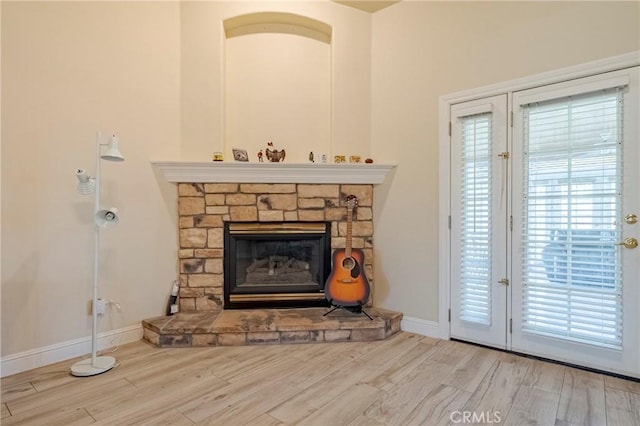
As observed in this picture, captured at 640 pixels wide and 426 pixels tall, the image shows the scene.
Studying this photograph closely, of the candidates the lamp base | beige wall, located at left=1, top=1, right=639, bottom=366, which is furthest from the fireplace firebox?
the lamp base

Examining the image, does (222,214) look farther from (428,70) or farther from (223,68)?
(428,70)

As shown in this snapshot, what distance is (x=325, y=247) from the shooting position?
313 centimetres

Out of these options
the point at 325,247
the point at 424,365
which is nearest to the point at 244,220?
the point at 325,247

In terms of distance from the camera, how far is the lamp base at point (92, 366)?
6.84 ft

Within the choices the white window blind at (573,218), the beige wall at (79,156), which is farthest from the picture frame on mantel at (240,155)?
the white window blind at (573,218)

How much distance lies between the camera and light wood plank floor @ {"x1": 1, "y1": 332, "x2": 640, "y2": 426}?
1669mm

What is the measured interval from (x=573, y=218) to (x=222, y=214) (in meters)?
2.70

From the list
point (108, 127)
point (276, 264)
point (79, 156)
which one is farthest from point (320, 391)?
point (108, 127)

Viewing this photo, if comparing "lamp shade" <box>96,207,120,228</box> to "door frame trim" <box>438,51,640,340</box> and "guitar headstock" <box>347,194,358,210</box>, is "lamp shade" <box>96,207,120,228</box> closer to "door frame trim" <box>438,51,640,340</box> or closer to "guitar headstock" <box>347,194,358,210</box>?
"guitar headstock" <box>347,194,358,210</box>

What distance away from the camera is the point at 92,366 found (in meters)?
2.14

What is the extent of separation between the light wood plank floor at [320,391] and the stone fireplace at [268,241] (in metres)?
0.22

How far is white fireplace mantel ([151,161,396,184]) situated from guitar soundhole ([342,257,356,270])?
0.73 metres

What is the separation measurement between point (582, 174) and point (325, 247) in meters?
2.03

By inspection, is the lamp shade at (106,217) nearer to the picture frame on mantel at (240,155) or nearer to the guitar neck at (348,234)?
the picture frame on mantel at (240,155)
